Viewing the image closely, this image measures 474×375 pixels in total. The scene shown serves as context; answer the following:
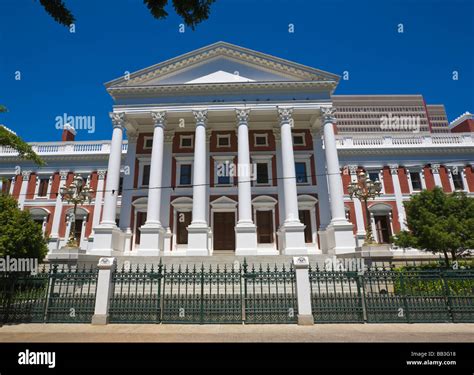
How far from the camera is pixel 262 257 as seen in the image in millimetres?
17875

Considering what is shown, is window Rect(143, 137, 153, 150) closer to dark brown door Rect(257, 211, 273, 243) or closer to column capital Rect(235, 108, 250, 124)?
column capital Rect(235, 108, 250, 124)

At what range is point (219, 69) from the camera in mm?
24391

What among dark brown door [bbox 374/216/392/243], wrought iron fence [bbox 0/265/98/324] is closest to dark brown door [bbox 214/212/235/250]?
wrought iron fence [bbox 0/265/98/324]

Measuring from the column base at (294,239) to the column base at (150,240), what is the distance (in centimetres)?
876

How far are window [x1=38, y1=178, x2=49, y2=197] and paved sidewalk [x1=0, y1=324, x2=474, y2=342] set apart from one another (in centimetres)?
2677

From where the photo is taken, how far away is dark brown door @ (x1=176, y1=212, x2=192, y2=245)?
23.9m

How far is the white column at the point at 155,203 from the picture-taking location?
65.8 feet

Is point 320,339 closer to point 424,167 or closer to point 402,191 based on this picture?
point 402,191

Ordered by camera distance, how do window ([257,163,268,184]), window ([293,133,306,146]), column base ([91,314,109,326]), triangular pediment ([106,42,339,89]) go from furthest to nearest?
window ([293,133,306,146])
window ([257,163,268,184])
triangular pediment ([106,42,339,89])
column base ([91,314,109,326])

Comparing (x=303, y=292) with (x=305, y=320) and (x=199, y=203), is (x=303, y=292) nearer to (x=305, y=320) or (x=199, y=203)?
(x=305, y=320)

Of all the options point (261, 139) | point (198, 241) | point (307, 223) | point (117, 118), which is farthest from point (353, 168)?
point (117, 118)

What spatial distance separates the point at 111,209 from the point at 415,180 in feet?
97.1

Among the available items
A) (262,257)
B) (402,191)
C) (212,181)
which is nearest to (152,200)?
(212,181)
